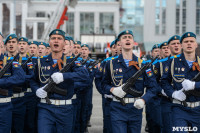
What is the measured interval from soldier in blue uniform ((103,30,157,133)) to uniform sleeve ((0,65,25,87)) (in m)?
1.41

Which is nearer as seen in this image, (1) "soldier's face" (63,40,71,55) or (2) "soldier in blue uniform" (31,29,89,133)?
(2) "soldier in blue uniform" (31,29,89,133)

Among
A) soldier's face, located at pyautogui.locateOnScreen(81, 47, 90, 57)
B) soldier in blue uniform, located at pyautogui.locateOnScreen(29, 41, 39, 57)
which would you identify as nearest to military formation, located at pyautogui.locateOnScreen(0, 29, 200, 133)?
soldier in blue uniform, located at pyautogui.locateOnScreen(29, 41, 39, 57)

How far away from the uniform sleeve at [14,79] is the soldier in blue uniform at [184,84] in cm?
244

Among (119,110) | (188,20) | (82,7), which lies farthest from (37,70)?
(188,20)

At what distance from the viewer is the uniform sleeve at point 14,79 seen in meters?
4.72

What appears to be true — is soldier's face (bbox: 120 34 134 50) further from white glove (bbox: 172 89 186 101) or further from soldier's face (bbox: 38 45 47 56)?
soldier's face (bbox: 38 45 47 56)

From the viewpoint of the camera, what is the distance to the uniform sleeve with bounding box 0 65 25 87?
15.5ft

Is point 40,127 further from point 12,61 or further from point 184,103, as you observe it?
point 184,103

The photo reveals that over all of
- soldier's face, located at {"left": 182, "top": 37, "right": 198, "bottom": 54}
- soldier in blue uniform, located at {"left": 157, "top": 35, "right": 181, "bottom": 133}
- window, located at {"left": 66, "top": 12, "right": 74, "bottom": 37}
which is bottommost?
soldier in blue uniform, located at {"left": 157, "top": 35, "right": 181, "bottom": 133}

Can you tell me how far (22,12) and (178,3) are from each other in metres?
30.7

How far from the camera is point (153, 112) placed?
7.07 m

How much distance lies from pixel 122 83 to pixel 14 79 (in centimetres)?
176

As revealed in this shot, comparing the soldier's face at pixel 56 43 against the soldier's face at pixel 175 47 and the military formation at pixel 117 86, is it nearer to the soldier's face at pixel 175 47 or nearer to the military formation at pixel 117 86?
the military formation at pixel 117 86

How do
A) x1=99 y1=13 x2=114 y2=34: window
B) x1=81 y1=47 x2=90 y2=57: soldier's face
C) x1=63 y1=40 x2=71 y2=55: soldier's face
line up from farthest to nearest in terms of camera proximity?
x1=99 y1=13 x2=114 y2=34: window < x1=81 y1=47 x2=90 y2=57: soldier's face < x1=63 y1=40 x2=71 y2=55: soldier's face
